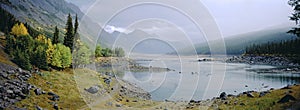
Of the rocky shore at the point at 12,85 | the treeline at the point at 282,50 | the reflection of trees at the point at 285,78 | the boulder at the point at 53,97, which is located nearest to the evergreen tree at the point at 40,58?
the rocky shore at the point at 12,85

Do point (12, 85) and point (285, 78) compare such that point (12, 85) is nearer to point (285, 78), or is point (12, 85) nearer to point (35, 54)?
point (35, 54)

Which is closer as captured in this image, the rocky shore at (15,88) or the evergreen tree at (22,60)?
the rocky shore at (15,88)

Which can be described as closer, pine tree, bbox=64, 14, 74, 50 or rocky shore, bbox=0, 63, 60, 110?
rocky shore, bbox=0, 63, 60, 110

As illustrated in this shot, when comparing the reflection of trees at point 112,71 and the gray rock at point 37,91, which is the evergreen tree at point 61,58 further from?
the reflection of trees at point 112,71

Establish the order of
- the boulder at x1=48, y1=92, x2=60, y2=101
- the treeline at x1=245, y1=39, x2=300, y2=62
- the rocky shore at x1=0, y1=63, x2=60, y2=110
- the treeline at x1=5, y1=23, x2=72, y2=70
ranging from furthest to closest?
1. the treeline at x1=245, y1=39, x2=300, y2=62
2. the treeline at x1=5, y1=23, x2=72, y2=70
3. the boulder at x1=48, y1=92, x2=60, y2=101
4. the rocky shore at x1=0, y1=63, x2=60, y2=110

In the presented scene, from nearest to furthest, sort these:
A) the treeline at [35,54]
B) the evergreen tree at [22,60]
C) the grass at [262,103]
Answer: the grass at [262,103], the evergreen tree at [22,60], the treeline at [35,54]

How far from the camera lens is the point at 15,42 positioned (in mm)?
54312

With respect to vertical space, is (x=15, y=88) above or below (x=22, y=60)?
below

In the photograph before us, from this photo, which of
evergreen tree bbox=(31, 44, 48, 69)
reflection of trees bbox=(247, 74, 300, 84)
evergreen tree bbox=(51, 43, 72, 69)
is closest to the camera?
evergreen tree bbox=(31, 44, 48, 69)

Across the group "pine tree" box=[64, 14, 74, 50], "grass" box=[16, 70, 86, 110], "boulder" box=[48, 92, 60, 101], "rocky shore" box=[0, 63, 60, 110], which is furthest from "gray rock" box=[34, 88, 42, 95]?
"pine tree" box=[64, 14, 74, 50]

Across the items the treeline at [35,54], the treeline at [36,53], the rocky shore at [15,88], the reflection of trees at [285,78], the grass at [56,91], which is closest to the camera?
the rocky shore at [15,88]

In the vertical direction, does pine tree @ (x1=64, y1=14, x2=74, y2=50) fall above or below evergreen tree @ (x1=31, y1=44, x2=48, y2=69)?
above

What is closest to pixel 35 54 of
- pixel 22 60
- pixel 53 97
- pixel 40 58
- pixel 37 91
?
pixel 40 58

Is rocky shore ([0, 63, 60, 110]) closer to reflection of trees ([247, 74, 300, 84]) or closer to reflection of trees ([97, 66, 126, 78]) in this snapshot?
reflection of trees ([97, 66, 126, 78])
